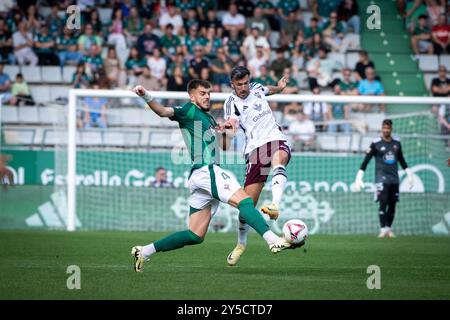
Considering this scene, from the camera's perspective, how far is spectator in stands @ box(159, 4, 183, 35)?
26484 mm

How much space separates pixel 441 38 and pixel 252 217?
18.8 meters

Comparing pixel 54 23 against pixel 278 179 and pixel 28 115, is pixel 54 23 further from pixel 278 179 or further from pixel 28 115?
pixel 278 179

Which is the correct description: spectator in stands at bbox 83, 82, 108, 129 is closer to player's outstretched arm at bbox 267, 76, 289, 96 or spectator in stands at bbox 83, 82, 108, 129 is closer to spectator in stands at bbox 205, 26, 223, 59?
spectator in stands at bbox 205, 26, 223, 59

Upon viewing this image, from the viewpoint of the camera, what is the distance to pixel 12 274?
10492 millimetres

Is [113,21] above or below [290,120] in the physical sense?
above

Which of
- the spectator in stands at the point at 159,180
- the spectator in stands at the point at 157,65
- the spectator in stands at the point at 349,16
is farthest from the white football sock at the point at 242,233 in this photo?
the spectator in stands at the point at 349,16

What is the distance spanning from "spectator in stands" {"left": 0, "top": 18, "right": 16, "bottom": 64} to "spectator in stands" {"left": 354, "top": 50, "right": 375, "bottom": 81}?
9.48 meters

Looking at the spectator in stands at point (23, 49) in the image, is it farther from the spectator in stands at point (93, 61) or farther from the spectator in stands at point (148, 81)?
the spectator in stands at point (148, 81)

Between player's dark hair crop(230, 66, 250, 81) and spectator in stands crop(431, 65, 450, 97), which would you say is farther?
spectator in stands crop(431, 65, 450, 97)

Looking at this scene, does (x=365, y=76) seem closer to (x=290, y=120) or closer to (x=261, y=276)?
(x=290, y=120)

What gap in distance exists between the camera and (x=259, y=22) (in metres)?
27.2

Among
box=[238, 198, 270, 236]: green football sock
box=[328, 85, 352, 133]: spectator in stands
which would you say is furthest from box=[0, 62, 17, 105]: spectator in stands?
box=[238, 198, 270, 236]: green football sock

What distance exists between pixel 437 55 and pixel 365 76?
340 cm
